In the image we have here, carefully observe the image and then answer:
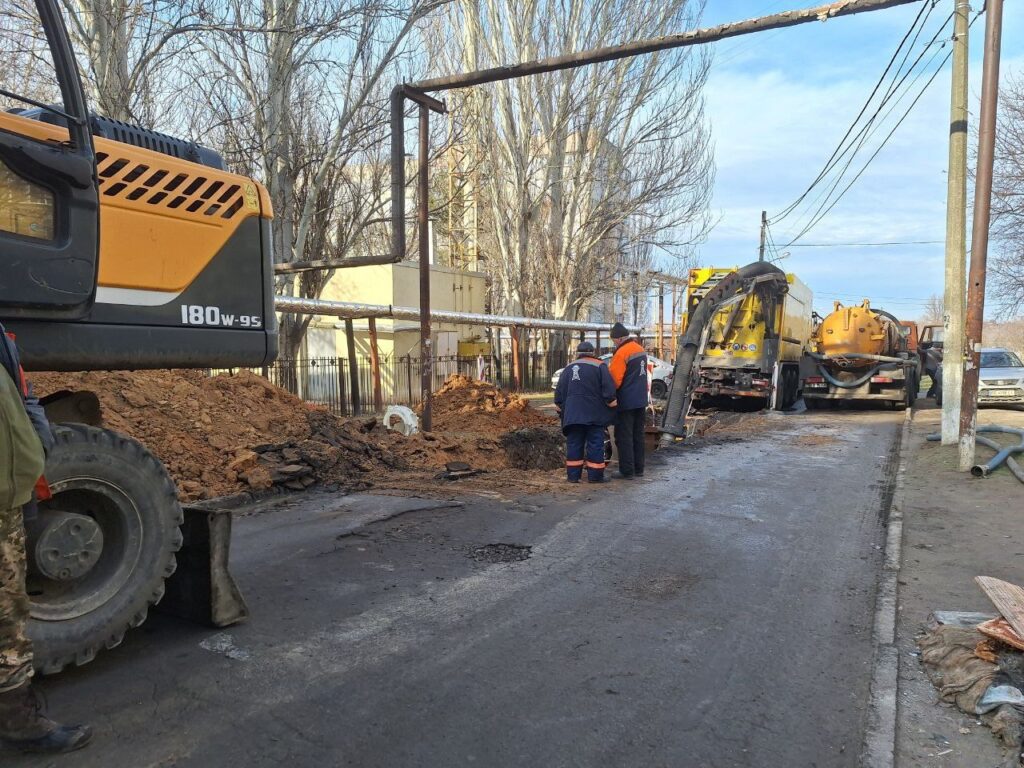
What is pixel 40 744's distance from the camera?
2883 mm

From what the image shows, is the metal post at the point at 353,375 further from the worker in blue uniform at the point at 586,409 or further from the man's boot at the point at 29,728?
the man's boot at the point at 29,728

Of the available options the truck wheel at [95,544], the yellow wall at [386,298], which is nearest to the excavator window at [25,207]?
the truck wheel at [95,544]

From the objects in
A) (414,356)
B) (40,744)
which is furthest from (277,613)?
(414,356)

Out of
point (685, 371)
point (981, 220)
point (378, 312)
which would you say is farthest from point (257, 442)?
point (981, 220)

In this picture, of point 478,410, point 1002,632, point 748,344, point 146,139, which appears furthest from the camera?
point 748,344

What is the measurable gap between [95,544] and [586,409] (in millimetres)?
5914

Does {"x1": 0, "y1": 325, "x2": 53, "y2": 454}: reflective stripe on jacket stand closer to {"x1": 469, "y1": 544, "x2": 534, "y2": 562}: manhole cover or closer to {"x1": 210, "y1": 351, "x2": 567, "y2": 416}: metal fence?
{"x1": 469, "y1": 544, "x2": 534, "y2": 562}: manhole cover

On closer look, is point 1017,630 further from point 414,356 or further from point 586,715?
point 414,356

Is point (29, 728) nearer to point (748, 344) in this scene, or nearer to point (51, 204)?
point (51, 204)

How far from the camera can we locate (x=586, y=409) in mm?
8719

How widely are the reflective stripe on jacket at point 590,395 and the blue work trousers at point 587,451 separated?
120 millimetres

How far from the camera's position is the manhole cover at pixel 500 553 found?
5.76 metres

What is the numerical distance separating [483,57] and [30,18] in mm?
18129

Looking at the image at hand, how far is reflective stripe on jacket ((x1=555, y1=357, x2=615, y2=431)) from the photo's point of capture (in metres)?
8.72
